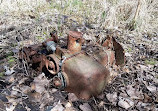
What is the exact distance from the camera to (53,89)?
190cm

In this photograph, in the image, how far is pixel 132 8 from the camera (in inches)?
187

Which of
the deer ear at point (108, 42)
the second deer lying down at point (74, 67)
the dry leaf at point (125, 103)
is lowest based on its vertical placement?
the dry leaf at point (125, 103)

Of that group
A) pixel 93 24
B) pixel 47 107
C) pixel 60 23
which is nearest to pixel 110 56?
pixel 47 107

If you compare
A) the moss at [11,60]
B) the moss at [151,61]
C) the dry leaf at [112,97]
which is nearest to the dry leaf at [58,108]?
the dry leaf at [112,97]

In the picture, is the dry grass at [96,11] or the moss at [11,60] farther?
the dry grass at [96,11]

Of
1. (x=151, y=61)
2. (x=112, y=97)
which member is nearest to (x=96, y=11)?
(x=151, y=61)

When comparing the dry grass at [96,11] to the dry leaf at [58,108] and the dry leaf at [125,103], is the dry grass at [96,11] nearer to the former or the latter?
the dry leaf at [125,103]

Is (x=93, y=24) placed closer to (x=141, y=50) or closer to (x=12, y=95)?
(x=141, y=50)

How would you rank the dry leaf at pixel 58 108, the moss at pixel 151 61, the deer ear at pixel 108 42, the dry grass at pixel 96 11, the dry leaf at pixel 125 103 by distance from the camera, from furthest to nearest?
the dry grass at pixel 96 11 → the moss at pixel 151 61 → the deer ear at pixel 108 42 → the dry leaf at pixel 125 103 → the dry leaf at pixel 58 108

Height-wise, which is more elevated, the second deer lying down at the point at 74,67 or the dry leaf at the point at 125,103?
the second deer lying down at the point at 74,67

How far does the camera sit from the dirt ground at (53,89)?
172 centimetres

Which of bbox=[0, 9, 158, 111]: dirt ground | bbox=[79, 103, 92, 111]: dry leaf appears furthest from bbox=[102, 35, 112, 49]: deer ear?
bbox=[79, 103, 92, 111]: dry leaf

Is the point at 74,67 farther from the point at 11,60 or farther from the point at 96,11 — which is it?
the point at 96,11

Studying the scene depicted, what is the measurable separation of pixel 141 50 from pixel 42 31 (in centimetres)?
213
